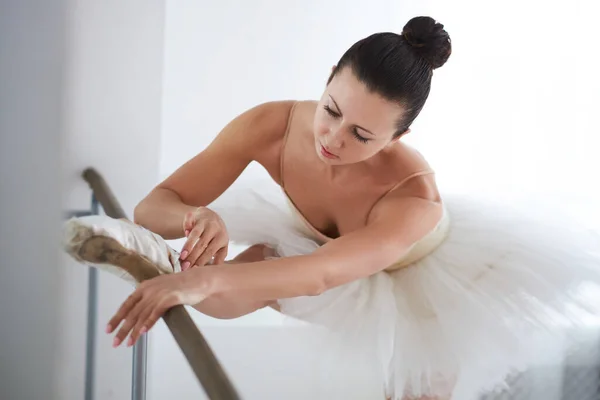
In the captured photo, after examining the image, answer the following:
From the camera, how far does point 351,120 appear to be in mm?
1058

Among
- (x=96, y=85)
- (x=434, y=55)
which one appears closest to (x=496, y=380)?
(x=434, y=55)

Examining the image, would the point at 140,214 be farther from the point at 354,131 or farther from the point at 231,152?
the point at 354,131

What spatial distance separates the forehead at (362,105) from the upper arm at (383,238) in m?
0.14

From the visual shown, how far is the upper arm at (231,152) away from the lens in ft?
4.11

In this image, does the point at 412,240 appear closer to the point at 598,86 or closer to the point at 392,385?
the point at 392,385

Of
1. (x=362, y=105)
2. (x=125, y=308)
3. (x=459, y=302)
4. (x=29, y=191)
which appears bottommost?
(x=459, y=302)

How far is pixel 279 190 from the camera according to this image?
145 centimetres

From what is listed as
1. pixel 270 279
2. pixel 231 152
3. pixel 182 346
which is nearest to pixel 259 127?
pixel 231 152

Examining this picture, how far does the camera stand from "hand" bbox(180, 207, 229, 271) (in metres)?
0.91

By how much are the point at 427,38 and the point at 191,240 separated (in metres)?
0.46

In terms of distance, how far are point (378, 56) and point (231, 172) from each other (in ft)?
1.20

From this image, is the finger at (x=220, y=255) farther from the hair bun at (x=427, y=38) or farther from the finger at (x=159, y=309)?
the hair bun at (x=427, y=38)

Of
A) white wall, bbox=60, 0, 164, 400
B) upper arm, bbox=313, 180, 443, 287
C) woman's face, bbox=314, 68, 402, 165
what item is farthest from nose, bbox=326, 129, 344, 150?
white wall, bbox=60, 0, 164, 400

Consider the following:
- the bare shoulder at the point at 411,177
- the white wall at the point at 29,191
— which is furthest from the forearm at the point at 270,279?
the white wall at the point at 29,191
